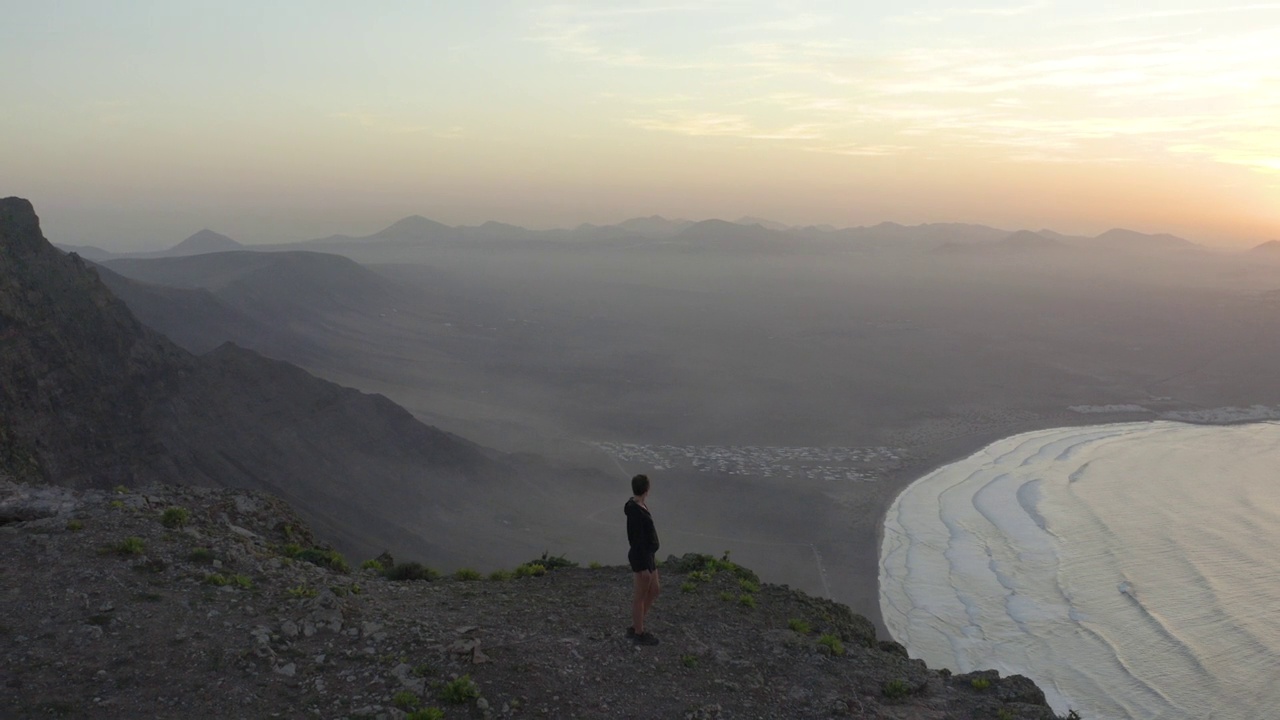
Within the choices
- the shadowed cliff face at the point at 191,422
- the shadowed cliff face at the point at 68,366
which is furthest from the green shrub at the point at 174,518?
the shadowed cliff face at the point at 68,366

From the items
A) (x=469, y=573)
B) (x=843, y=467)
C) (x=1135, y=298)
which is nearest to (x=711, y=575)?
(x=469, y=573)

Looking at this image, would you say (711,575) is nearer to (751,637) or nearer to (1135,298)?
(751,637)

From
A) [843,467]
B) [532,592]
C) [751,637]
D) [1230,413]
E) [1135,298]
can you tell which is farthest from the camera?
[1135,298]

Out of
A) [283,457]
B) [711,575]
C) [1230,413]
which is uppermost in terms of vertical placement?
[711,575]

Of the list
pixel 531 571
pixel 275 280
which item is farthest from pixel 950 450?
pixel 275 280

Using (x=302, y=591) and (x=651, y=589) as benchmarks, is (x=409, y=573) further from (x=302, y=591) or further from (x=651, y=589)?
(x=651, y=589)

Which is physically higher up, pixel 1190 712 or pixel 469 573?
pixel 469 573
